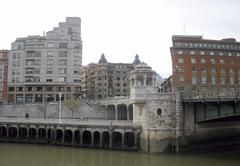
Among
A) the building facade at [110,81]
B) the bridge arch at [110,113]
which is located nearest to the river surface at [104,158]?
the bridge arch at [110,113]

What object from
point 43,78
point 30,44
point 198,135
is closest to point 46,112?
point 43,78

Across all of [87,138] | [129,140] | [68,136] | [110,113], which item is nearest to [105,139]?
[87,138]

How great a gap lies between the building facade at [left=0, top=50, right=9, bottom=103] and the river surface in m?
63.6

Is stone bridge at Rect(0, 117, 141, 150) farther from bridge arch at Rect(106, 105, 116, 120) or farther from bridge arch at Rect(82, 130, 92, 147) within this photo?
bridge arch at Rect(106, 105, 116, 120)

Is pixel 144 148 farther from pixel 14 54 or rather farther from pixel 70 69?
pixel 14 54

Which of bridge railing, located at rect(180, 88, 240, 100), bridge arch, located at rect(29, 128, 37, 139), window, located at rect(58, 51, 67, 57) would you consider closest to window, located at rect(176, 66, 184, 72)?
bridge railing, located at rect(180, 88, 240, 100)

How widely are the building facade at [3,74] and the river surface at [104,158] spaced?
63.6m

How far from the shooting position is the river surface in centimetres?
4297

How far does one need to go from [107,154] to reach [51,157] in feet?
28.4

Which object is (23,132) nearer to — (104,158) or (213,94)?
(104,158)

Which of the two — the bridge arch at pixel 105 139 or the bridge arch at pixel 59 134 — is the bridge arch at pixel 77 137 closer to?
the bridge arch at pixel 59 134

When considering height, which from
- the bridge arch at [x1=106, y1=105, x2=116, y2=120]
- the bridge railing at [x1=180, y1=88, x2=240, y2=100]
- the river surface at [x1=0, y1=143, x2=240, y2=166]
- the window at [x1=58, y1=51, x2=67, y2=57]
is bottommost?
the river surface at [x1=0, y1=143, x2=240, y2=166]

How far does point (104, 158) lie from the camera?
47125mm

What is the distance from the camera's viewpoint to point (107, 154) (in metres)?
49.8
